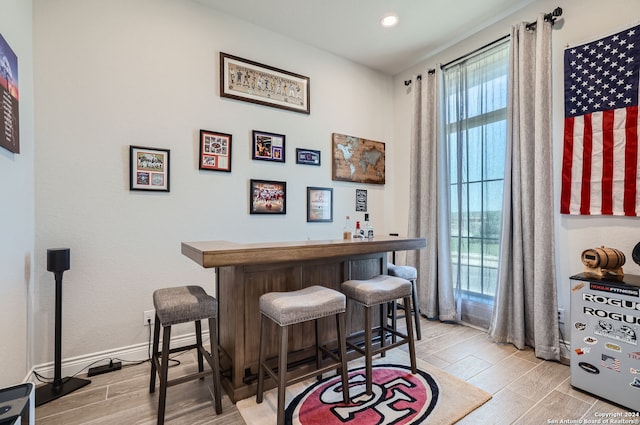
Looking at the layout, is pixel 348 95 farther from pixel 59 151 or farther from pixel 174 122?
pixel 59 151

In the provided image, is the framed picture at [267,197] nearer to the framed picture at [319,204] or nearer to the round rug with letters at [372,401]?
the framed picture at [319,204]

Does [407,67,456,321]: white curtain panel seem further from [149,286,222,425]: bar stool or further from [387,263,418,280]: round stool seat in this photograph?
[149,286,222,425]: bar stool

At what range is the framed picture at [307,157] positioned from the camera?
338cm

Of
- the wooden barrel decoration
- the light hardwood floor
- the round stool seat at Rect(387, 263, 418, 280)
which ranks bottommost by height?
the light hardwood floor

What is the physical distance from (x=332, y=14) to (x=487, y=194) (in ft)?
7.82

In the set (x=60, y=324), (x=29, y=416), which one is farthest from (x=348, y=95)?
(x=29, y=416)

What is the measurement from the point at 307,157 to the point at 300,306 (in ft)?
6.82

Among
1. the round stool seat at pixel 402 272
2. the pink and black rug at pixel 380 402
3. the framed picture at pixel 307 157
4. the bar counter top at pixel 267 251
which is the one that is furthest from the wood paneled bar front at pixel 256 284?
the framed picture at pixel 307 157

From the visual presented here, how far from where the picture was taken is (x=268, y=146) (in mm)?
3150

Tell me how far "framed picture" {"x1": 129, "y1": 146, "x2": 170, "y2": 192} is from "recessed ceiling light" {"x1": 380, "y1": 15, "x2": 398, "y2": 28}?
2.45m

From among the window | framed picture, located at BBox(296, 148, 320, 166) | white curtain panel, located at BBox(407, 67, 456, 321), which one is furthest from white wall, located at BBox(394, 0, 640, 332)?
framed picture, located at BBox(296, 148, 320, 166)

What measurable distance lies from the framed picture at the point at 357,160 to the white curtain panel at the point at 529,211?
158 cm

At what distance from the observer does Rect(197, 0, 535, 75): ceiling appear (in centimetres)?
280

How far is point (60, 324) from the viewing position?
81.4 inches
